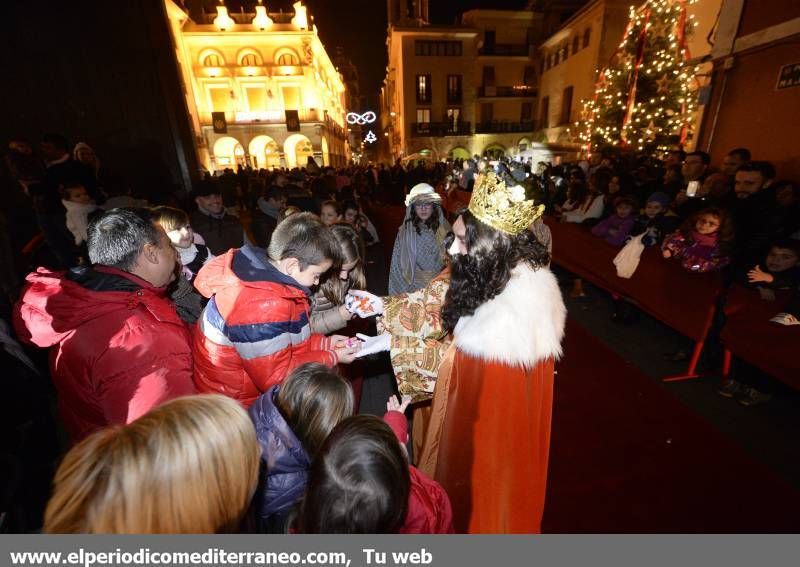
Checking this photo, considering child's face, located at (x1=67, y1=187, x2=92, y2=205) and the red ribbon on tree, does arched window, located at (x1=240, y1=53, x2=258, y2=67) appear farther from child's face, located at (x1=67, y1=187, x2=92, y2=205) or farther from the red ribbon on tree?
child's face, located at (x1=67, y1=187, x2=92, y2=205)

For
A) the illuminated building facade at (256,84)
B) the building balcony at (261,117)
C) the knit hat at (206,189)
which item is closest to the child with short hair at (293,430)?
the knit hat at (206,189)

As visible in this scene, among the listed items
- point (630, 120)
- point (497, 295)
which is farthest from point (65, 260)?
point (630, 120)

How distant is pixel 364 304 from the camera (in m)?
2.78

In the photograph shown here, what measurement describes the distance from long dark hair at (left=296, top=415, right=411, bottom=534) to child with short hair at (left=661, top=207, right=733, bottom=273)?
4.84 metres

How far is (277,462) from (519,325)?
1.36 meters

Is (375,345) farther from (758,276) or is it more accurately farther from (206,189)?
(758,276)

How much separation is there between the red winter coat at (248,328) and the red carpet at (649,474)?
8.04 ft

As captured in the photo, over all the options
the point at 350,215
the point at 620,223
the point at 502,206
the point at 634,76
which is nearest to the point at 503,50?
the point at 634,76

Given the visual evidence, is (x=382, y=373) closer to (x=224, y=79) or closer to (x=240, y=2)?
(x=224, y=79)

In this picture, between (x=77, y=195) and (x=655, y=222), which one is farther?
(x=655, y=222)

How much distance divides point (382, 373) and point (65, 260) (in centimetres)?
437

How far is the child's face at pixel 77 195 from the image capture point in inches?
162

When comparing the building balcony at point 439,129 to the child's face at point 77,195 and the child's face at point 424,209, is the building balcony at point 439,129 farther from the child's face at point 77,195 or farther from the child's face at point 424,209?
the child's face at point 77,195

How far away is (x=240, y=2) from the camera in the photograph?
38.5 meters
